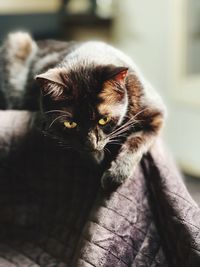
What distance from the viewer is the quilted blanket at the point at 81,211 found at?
111cm

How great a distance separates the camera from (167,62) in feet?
8.53

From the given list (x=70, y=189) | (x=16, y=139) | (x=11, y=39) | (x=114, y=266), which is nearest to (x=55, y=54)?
(x=11, y=39)

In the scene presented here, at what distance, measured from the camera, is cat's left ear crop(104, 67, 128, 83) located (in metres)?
1.10

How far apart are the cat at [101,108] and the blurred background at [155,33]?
1063 millimetres

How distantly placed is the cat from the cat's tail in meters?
0.13

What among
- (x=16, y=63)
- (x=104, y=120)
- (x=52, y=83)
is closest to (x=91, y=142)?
(x=104, y=120)

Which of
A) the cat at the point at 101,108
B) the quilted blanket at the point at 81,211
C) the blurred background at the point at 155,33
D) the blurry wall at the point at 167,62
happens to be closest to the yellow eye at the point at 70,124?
the cat at the point at 101,108

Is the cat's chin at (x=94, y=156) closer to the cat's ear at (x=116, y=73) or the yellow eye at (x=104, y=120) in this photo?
Result: the yellow eye at (x=104, y=120)

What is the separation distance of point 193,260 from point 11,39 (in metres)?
1.06

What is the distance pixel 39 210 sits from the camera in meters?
1.31

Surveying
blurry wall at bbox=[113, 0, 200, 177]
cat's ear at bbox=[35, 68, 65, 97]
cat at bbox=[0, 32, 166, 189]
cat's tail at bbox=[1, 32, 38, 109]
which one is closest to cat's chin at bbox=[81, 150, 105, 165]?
cat at bbox=[0, 32, 166, 189]

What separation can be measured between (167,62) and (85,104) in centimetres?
153

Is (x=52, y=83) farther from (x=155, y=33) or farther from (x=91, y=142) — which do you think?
(x=155, y=33)

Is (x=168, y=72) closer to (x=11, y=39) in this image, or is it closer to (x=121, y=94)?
(x=11, y=39)
